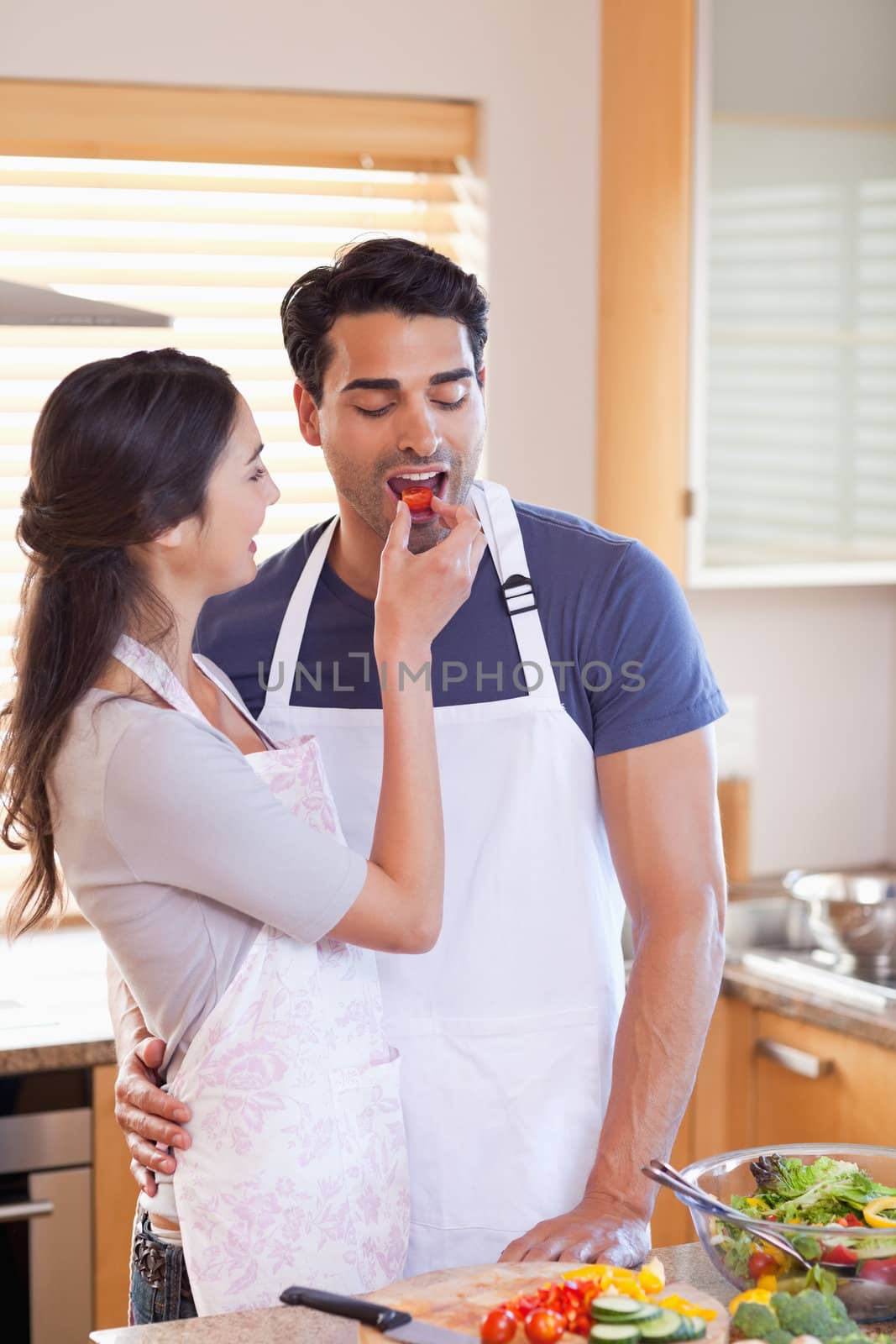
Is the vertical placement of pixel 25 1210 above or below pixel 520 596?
below

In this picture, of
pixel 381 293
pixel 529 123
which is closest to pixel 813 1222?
pixel 381 293

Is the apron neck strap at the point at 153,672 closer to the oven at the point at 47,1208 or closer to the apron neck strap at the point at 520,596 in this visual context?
the apron neck strap at the point at 520,596

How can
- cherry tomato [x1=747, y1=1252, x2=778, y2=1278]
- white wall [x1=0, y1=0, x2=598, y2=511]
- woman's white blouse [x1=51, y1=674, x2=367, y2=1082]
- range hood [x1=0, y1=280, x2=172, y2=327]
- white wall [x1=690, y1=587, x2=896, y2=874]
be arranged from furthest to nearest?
white wall [x1=690, y1=587, x2=896, y2=874] → white wall [x1=0, y1=0, x2=598, y2=511] → range hood [x1=0, y1=280, x2=172, y2=327] → woman's white blouse [x1=51, y1=674, x2=367, y2=1082] → cherry tomato [x1=747, y1=1252, x2=778, y2=1278]

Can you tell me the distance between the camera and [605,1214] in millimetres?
1457

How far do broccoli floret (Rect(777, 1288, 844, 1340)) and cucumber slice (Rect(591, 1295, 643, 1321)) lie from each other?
9 cm

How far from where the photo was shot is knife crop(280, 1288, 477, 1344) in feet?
3.39

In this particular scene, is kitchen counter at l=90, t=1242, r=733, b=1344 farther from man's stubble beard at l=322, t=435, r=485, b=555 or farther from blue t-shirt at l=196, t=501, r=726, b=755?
man's stubble beard at l=322, t=435, r=485, b=555

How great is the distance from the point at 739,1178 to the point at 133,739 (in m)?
0.60

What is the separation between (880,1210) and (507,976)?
53 cm

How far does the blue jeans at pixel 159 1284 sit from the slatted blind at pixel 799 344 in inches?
67.4

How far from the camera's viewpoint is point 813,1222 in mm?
1158

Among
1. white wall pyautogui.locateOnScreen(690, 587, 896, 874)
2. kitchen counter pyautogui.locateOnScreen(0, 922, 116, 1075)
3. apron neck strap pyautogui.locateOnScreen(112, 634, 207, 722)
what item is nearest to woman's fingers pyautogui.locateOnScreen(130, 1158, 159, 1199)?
apron neck strap pyautogui.locateOnScreen(112, 634, 207, 722)

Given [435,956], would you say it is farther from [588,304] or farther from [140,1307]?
[588,304]

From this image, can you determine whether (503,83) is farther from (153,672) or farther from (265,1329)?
(265,1329)
